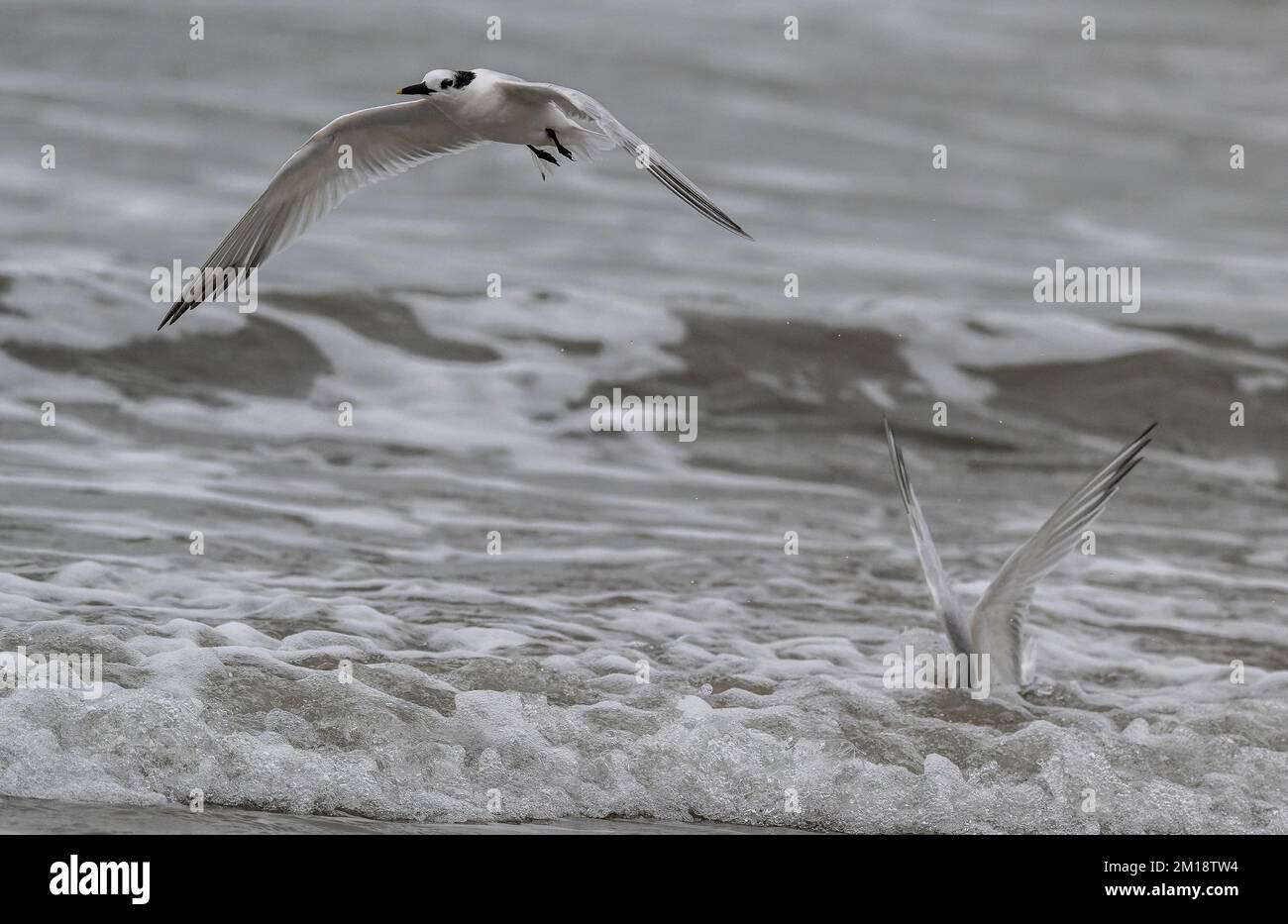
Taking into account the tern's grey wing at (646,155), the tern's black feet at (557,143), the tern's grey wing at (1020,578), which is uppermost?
the tern's black feet at (557,143)

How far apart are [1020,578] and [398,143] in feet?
10.1

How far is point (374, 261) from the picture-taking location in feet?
41.8

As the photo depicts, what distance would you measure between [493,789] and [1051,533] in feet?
7.03

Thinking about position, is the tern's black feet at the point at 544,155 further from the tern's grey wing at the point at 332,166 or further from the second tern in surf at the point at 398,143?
the tern's grey wing at the point at 332,166

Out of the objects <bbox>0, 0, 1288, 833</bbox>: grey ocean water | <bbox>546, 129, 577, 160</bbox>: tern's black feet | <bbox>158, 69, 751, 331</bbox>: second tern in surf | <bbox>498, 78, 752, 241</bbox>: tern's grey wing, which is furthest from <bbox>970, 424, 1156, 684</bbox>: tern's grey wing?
<bbox>546, 129, 577, 160</bbox>: tern's black feet

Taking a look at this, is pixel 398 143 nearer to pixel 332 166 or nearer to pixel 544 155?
pixel 332 166

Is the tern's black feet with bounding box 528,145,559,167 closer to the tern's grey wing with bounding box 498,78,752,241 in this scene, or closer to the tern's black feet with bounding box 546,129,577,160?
the tern's black feet with bounding box 546,129,577,160

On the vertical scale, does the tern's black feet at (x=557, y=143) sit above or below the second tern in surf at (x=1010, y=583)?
above

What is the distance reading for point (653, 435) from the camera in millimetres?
10297

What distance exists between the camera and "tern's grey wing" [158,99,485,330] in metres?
6.57

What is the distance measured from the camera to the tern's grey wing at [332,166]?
259 inches

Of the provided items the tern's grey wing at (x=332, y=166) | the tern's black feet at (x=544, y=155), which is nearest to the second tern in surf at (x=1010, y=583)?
the tern's black feet at (x=544, y=155)

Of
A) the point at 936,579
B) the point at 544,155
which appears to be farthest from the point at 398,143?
the point at 936,579

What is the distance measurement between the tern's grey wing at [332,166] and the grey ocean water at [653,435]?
1291mm
